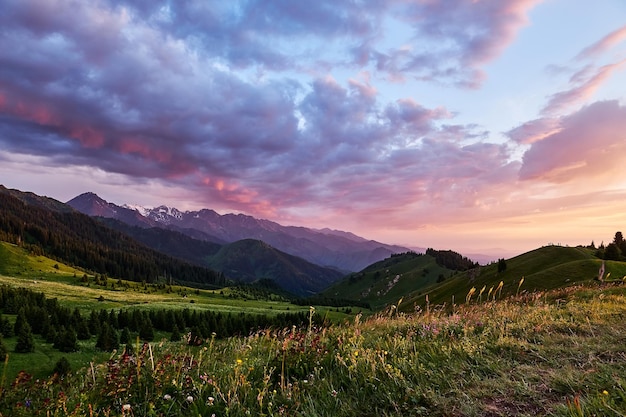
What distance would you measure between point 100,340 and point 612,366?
70059 millimetres

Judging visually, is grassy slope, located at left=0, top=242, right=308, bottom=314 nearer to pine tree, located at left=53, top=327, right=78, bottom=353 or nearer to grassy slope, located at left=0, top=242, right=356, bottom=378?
grassy slope, located at left=0, top=242, right=356, bottom=378

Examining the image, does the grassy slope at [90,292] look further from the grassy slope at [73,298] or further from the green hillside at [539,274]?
the green hillside at [539,274]

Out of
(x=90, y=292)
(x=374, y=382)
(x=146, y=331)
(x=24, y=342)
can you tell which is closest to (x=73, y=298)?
(x=90, y=292)

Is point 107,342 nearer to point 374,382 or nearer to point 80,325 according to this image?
point 80,325

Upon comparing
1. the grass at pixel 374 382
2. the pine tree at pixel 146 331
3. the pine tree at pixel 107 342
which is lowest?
the pine tree at pixel 146 331

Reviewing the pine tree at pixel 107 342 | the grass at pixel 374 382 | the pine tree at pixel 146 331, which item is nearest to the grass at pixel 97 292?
the pine tree at pixel 146 331

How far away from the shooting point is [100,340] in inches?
2282

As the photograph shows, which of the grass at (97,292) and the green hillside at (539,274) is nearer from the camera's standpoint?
the green hillside at (539,274)

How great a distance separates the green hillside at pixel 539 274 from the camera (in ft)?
166

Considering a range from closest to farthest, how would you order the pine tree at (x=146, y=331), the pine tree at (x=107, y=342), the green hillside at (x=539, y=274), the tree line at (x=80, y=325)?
the green hillside at (x=539, y=274) < the tree line at (x=80, y=325) < the pine tree at (x=107, y=342) < the pine tree at (x=146, y=331)

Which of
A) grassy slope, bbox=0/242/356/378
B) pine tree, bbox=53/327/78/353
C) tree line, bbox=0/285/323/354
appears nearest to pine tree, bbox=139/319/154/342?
tree line, bbox=0/285/323/354

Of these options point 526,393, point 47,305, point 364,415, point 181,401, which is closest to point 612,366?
point 526,393

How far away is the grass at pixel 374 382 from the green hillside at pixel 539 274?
27894 mm

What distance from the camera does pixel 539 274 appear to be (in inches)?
2258
